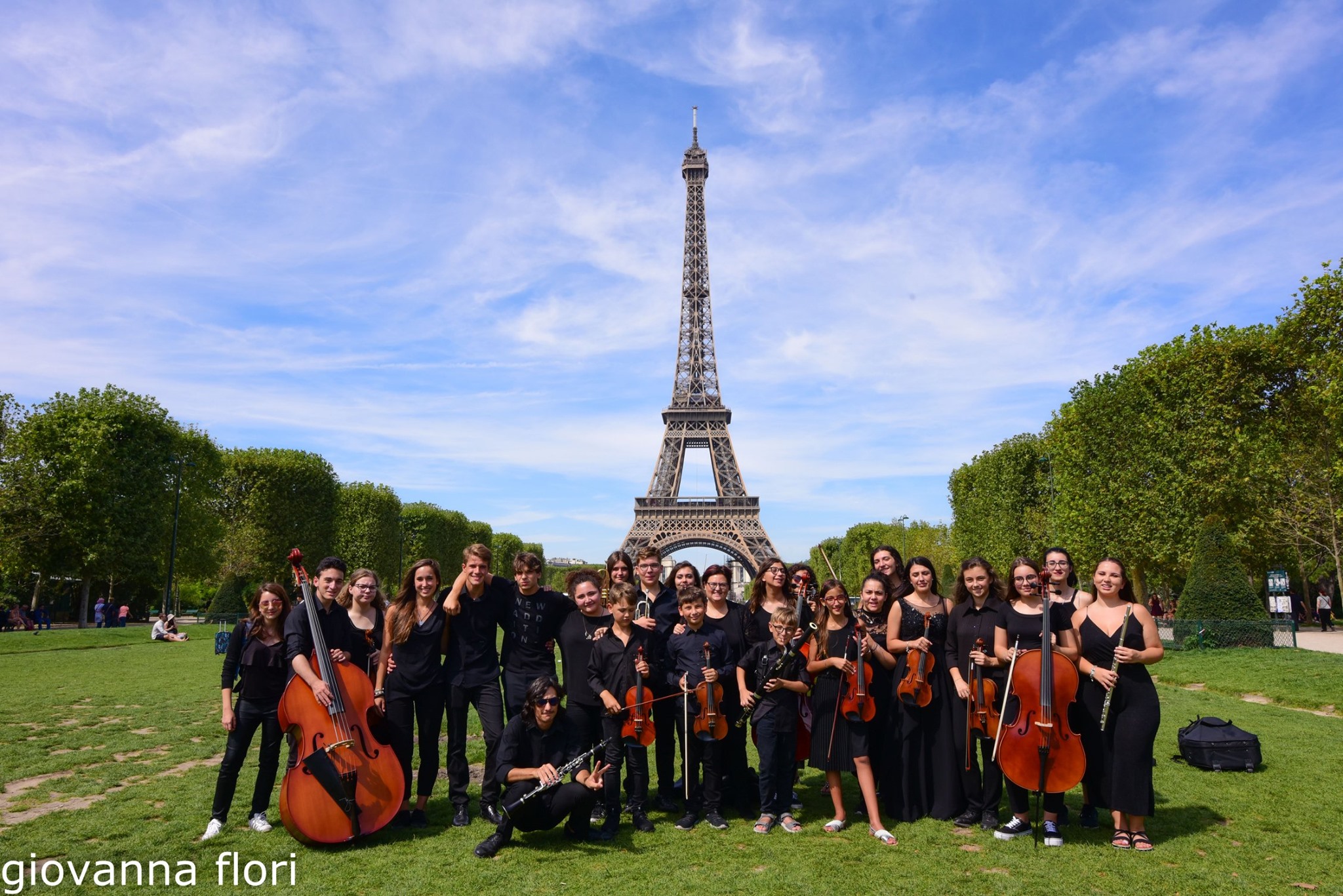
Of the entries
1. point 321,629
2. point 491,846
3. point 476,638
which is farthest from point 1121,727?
point 321,629

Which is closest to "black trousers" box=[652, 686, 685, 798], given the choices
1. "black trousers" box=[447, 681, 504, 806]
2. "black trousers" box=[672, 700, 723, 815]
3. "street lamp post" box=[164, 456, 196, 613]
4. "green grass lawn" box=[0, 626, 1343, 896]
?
"black trousers" box=[672, 700, 723, 815]

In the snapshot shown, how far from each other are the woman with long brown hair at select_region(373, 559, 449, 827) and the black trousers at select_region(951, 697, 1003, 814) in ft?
13.7

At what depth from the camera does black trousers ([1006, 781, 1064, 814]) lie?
6352 mm

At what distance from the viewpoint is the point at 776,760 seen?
6789 mm

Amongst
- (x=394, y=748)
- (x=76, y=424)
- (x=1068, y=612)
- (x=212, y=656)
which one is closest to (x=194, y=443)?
(x=76, y=424)

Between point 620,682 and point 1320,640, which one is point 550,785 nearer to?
point 620,682

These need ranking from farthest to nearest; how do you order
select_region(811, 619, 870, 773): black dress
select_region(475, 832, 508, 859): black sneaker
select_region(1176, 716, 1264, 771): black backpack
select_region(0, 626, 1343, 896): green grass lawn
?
select_region(1176, 716, 1264, 771): black backpack < select_region(811, 619, 870, 773): black dress < select_region(475, 832, 508, 859): black sneaker < select_region(0, 626, 1343, 896): green grass lawn

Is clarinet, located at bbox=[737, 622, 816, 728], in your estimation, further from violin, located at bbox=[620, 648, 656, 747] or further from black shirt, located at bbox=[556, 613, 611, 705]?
black shirt, located at bbox=[556, 613, 611, 705]

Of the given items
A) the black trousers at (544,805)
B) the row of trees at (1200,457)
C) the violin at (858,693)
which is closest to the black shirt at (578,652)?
the black trousers at (544,805)

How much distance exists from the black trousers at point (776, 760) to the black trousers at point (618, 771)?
95 cm

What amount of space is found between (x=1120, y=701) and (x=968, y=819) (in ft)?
5.00

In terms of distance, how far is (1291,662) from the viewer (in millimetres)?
16219

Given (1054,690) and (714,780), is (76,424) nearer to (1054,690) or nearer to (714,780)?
(714,780)

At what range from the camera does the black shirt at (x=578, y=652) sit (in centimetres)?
684
